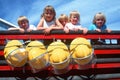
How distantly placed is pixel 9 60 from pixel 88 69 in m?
1.49

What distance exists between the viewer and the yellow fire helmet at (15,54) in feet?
17.5

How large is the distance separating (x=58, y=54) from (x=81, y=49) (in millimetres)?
422

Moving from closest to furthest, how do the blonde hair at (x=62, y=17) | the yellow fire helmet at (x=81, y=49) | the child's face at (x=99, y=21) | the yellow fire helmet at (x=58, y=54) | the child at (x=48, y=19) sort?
the yellow fire helmet at (x=58, y=54) → the yellow fire helmet at (x=81, y=49) → the child at (x=48, y=19) → the child's face at (x=99, y=21) → the blonde hair at (x=62, y=17)

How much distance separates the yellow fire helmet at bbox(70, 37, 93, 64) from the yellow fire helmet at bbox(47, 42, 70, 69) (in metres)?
0.14

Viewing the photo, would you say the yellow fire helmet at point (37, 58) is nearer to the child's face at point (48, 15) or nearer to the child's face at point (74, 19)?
the child's face at point (48, 15)

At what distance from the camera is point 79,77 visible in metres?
5.83

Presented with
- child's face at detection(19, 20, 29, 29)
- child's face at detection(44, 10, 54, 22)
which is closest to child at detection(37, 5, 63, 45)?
child's face at detection(44, 10, 54, 22)

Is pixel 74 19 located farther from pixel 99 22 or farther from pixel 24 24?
pixel 24 24

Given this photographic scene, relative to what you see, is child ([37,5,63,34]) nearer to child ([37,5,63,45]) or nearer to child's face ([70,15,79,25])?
child ([37,5,63,45])

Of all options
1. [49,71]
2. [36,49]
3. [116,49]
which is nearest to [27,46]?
[36,49]

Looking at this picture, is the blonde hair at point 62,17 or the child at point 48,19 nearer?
the child at point 48,19

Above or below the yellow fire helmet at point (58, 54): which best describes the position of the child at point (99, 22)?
above

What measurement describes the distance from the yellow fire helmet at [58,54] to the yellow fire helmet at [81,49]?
14 cm

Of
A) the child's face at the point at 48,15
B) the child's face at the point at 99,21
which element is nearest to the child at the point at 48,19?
the child's face at the point at 48,15
